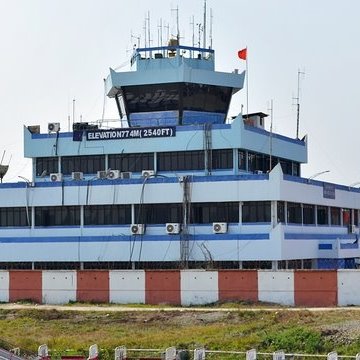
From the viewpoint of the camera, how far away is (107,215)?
2312 inches

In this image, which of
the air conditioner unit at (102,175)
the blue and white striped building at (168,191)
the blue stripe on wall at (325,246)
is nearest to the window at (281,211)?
the blue and white striped building at (168,191)

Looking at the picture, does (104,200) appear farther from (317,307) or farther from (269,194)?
(317,307)

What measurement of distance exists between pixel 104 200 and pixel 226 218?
25.4ft

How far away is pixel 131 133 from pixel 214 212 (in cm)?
786

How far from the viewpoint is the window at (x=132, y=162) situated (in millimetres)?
59906

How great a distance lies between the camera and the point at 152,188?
57375 millimetres

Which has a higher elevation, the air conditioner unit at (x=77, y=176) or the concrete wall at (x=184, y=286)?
the air conditioner unit at (x=77, y=176)

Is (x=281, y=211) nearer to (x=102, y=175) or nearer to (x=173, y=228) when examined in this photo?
(x=173, y=228)

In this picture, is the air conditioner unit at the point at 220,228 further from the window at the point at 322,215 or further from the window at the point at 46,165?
the window at the point at 46,165

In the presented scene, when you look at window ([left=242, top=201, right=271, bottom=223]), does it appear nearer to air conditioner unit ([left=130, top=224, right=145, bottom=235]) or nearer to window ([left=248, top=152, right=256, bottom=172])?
window ([left=248, top=152, right=256, bottom=172])

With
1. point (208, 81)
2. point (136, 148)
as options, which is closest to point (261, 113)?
point (208, 81)

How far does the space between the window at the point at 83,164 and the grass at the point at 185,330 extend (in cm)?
1510

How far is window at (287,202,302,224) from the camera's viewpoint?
58094mm

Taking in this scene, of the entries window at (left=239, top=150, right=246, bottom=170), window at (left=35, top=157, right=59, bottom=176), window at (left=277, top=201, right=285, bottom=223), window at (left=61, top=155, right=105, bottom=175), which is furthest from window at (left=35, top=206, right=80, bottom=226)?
window at (left=277, top=201, right=285, bottom=223)
